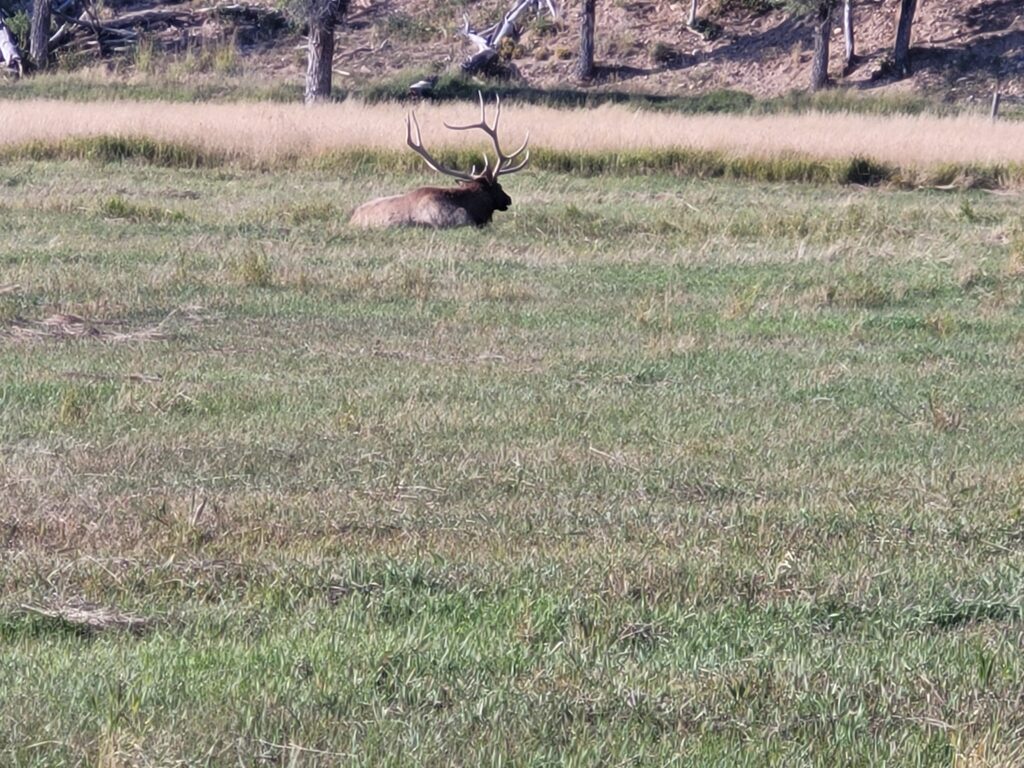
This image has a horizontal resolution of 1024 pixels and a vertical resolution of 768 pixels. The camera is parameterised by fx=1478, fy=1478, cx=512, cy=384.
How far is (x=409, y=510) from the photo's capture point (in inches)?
228

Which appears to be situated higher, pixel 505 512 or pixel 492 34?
pixel 505 512

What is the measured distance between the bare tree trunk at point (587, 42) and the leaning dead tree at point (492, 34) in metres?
2.57

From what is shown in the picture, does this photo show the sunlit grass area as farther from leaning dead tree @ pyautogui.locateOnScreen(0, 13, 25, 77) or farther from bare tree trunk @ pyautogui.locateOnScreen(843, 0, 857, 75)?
bare tree trunk @ pyautogui.locateOnScreen(843, 0, 857, 75)

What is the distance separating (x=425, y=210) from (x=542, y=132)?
8.45m

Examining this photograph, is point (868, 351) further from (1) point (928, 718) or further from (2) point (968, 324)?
(1) point (928, 718)

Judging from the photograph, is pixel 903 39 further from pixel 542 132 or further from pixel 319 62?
pixel 542 132

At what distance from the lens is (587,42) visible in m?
42.3

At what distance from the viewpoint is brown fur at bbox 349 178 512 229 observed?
599 inches

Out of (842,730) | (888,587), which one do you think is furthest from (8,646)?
(888,587)

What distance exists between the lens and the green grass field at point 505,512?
3.79 meters

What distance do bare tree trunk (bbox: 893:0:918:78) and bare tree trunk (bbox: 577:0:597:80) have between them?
8.53 m

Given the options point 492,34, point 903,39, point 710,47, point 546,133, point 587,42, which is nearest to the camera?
point 546,133

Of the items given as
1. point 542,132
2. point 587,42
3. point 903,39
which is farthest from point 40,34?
point 903,39

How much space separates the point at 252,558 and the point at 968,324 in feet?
22.8
